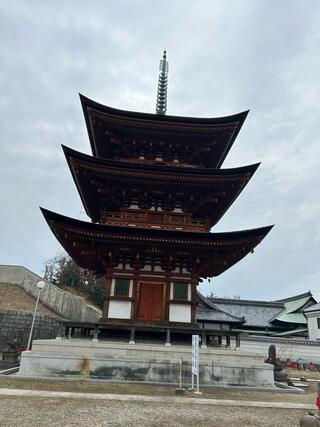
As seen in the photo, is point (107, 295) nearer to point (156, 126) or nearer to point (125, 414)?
point (125, 414)

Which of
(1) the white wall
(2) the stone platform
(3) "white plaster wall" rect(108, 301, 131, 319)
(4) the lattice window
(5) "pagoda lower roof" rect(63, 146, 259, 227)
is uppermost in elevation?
(5) "pagoda lower roof" rect(63, 146, 259, 227)

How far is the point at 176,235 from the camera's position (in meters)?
15.0

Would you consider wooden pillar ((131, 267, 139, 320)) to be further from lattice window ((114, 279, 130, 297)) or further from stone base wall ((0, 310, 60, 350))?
stone base wall ((0, 310, 60, 350))

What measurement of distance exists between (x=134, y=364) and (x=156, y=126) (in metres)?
12.5

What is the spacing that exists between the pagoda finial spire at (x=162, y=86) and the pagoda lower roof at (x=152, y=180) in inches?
407

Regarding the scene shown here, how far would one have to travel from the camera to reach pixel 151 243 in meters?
15.3

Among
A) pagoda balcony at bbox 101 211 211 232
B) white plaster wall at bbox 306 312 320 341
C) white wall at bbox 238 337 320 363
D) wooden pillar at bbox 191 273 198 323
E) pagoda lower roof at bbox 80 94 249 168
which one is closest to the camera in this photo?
wooden pillar at bbox 191 273 198 323

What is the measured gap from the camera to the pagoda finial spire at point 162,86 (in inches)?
1007

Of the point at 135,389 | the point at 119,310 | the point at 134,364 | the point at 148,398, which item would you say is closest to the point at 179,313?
the point at 119,310

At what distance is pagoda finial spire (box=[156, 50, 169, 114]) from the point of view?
83.9 ft

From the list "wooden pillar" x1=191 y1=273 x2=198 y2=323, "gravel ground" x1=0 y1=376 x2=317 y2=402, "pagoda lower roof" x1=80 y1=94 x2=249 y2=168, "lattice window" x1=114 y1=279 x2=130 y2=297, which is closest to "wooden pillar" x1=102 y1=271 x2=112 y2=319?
"lattice window" x1=114 y1=279 x2=130 y2=297

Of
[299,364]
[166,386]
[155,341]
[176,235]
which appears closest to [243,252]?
[176,235]

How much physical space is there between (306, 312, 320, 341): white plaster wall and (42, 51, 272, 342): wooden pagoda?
92.8 feet

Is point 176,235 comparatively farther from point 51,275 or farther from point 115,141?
point 51,275
